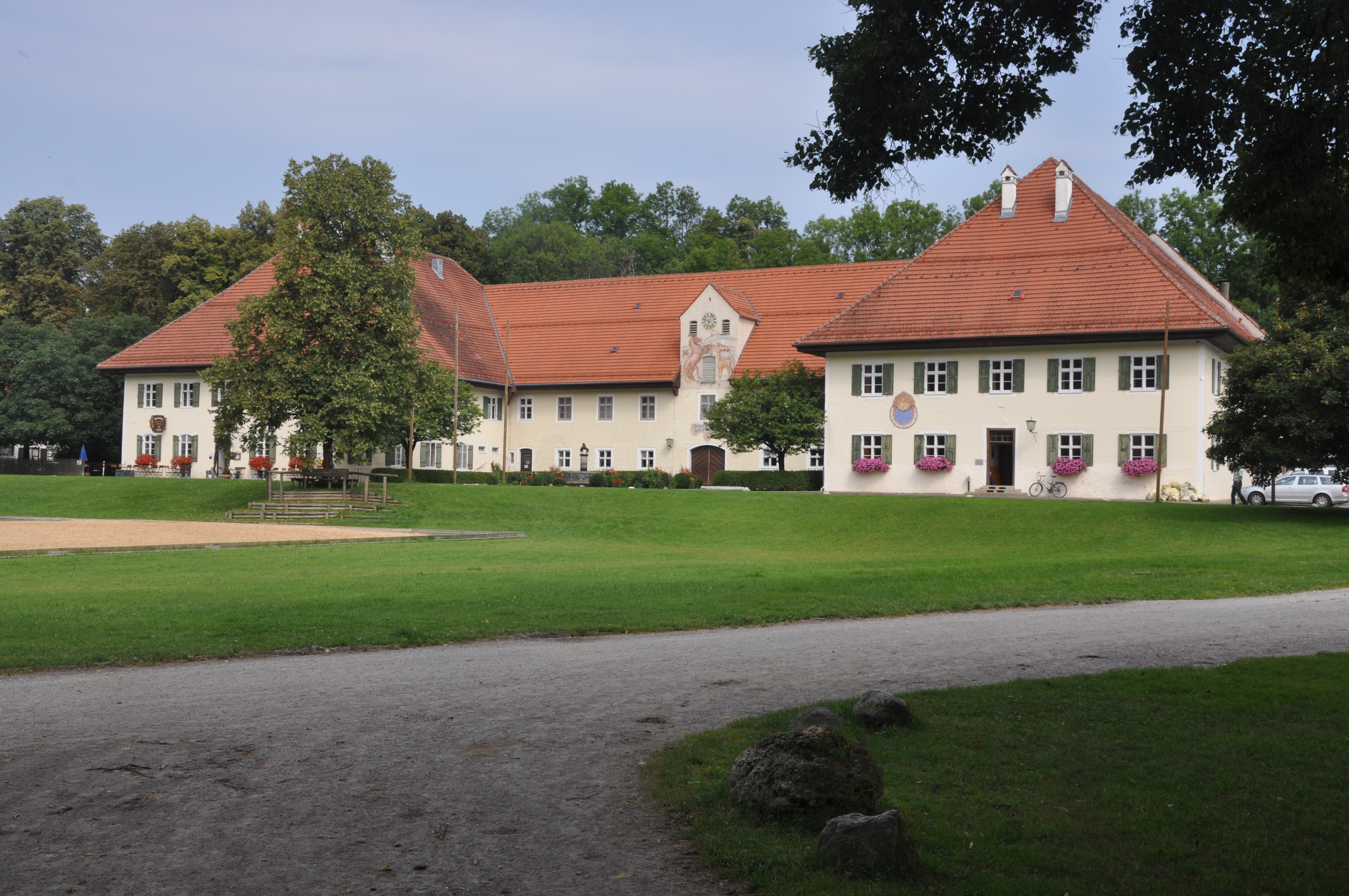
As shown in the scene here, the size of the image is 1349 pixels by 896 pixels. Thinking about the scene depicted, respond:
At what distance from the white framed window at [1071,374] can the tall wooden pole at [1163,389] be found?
2.72m

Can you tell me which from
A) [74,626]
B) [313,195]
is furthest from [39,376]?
[74,626]

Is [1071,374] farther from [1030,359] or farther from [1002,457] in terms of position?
[1002,457]

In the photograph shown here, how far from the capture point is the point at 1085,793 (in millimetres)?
6430

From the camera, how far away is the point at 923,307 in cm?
4688

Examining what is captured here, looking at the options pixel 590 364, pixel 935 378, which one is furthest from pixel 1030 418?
pixel 590 364

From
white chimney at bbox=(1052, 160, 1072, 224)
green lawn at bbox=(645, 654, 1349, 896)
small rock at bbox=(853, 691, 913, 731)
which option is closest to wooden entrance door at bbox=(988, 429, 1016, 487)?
white chimney at bbox=(1052, 160, 1072, 224)

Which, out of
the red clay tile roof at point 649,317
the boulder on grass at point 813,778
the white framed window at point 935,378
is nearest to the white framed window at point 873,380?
the white framed window at point 935,378

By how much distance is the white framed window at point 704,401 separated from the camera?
2148 inches

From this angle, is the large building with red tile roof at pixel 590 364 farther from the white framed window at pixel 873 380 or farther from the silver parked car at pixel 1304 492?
the silver parked car at pixel 1304 492

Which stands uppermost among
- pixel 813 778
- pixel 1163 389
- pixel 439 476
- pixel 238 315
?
pixel 238 315

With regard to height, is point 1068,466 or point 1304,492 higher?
point 1068,466

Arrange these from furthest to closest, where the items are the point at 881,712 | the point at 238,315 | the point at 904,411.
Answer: the point at 238,315, the point at 904,411, the point at 881,712

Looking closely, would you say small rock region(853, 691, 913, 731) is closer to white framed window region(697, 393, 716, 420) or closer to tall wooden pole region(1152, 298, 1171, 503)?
tall wooden pole region(1152, 298, 1171, 503)

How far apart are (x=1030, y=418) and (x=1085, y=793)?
1575 inches
